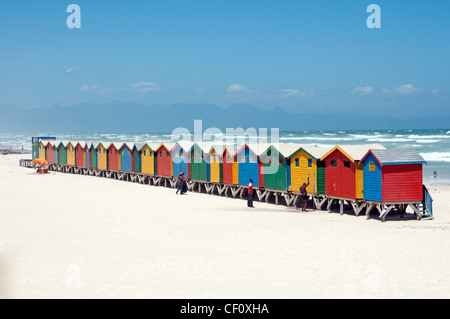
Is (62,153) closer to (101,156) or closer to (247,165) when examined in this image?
(101,156)

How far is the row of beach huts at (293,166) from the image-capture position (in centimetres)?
2136

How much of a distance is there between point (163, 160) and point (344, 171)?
1651 centimetres

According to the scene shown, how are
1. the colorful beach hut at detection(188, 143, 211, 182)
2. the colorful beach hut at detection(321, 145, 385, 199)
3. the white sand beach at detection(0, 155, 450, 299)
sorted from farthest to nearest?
the colorful beach hut at detection(188, 143, 211, 182) < the colorful beach hut at detection(321, 145, 385, 199) < the white sand beach at detection(0, 155, 450, 299)

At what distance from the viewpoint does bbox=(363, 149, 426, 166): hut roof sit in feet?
69.1

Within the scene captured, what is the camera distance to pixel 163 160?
36688 mm

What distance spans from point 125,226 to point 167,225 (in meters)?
1.54

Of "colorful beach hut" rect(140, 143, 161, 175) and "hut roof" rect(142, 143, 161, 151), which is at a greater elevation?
"hut roof" rect(142, 143, 161, 151)

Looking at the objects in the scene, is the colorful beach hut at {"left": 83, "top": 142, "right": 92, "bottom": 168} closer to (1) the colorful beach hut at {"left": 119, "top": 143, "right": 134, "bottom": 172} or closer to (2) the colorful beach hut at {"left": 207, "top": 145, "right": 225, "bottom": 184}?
(1) the colorful beach hut at {"left": 119, "top": 143, "right": 134, "bottom": 172}

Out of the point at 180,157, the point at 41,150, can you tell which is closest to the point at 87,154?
the point at 41,150

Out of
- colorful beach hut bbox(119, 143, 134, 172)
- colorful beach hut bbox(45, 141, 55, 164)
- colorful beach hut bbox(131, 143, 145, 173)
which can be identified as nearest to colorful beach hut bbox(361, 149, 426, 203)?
colorful beach hut bbox(131, 143, 145, 173)

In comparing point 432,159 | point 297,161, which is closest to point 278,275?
point 297,161

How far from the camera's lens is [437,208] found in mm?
25406

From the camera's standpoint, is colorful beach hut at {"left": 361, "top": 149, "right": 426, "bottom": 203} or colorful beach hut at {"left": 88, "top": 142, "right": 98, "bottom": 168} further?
colorful beach hut at {"left": 88, "top": 142, "right": 98, "bottom": 168}
